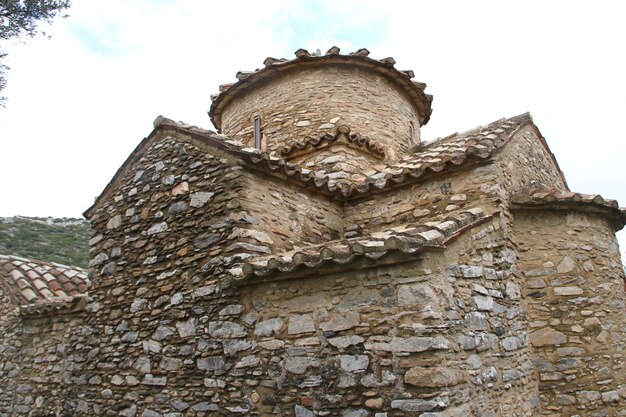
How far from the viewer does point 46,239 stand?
24547mm

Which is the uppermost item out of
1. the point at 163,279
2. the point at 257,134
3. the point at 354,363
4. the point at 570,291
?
the point at 257,134

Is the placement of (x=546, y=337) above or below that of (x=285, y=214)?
below

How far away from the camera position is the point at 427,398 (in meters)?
3.78

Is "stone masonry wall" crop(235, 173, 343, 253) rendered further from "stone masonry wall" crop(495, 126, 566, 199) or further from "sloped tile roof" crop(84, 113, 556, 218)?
"stone masonry wall" crop(495, 126, 566, 199)

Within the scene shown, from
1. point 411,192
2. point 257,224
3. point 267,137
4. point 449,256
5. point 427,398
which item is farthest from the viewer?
point 267,137

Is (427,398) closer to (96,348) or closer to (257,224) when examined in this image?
(257,224)

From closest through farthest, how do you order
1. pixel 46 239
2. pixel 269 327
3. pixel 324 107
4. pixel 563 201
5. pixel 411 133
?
pixel 269 327
pixel 563 201
pixel 324 107
pixel 411 133
pixel 46 239

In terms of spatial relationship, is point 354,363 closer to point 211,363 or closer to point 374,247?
point 374,247

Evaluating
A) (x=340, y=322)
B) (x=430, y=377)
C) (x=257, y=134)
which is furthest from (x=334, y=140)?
(x=430, y=377)

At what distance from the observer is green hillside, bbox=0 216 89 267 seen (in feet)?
70.7

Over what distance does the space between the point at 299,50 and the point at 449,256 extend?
5586 mm

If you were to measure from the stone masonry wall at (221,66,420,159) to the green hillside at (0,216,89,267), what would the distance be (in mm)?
15973

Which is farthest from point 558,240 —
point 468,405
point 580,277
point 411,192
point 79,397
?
point 79,397

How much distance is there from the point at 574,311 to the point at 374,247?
3.02m
